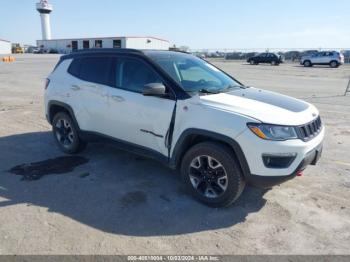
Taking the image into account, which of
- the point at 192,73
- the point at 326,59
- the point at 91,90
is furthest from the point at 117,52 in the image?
the point at 326,59

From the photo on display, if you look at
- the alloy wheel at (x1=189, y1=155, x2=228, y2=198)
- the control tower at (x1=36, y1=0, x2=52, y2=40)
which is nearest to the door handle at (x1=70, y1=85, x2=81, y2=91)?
the alloy wheel at (x1=189, y1=155, x2=228, y2=198)

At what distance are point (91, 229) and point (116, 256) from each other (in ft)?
1.80

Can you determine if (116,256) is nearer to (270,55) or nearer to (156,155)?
(156,155)

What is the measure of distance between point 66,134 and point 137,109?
2.02 m

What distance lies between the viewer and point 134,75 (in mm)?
4484

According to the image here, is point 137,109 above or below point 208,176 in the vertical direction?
above

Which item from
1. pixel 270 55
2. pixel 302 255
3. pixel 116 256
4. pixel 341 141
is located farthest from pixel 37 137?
pixel 270 55

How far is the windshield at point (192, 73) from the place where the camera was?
166 inches

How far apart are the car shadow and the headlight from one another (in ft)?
3.27

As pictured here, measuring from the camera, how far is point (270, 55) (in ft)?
132

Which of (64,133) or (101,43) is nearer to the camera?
(64,133)

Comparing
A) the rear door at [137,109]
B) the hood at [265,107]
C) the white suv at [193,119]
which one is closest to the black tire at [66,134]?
the white suv at [193,119]

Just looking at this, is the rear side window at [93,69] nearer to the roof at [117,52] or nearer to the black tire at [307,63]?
the roof at [117,52]

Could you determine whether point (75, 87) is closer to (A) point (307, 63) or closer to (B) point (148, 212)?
(B) point (148, 212)
